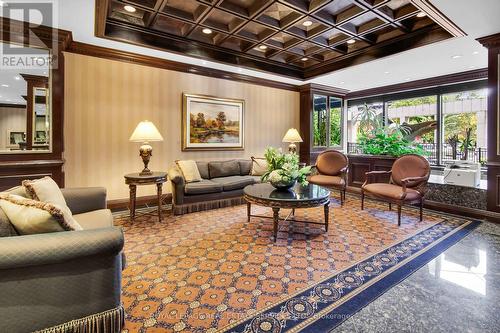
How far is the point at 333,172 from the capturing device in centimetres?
540

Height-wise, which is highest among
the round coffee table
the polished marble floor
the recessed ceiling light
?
the recessed ceiling light


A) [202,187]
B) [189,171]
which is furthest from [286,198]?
[189,171]

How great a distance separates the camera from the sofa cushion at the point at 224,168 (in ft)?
17.1

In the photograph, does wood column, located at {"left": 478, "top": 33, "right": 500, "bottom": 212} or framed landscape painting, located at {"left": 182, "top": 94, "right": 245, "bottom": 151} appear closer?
wood column, located at {"left": 478, "top": 33, "right": 500, "bottom": 212}

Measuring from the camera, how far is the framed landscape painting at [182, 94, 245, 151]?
516 centimetres

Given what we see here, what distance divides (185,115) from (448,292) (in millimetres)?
4628

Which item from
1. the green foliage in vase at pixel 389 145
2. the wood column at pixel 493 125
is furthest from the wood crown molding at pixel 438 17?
the green foliage in vase at pixel 389 145

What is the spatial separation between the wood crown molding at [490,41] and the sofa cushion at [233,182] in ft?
13.7

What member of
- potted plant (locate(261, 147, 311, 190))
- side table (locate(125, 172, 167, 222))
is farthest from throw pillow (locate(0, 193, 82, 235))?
potted plant (locate(261, 147, 311, 190))

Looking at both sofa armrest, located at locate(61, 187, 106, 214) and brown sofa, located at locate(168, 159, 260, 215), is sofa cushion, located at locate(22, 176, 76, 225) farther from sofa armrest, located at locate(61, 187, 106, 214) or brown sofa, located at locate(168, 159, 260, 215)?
brown sofa, located at locate(168, 159, 260, 215)

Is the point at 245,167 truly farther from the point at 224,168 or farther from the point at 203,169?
the point at 203,169

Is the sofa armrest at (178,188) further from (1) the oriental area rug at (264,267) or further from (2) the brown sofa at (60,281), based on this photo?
(2) the brown sofa at (60,281)

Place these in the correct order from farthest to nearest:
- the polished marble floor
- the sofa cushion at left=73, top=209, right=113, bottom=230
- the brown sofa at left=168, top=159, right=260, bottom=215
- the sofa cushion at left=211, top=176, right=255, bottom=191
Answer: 1. the sofa cushion at left=211, top=176, right=255, bottom=191
2. the brown sofa at left=168, top=159, right=260, bottom=215
3. the sofa cushion at left=73, top=209, right=113, bottom=230
4. the polished marble floor

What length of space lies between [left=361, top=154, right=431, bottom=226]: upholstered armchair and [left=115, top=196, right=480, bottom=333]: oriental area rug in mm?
352
